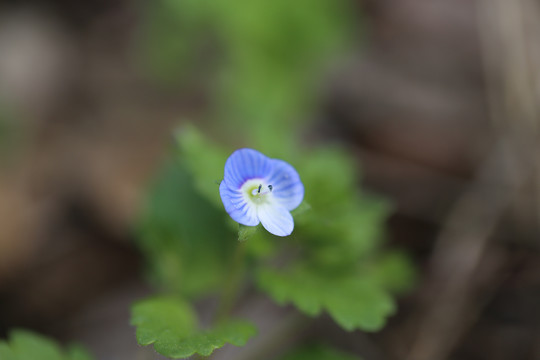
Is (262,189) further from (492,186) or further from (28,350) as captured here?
(492,186)

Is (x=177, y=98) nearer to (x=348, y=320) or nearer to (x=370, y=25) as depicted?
(x=370, y=25)

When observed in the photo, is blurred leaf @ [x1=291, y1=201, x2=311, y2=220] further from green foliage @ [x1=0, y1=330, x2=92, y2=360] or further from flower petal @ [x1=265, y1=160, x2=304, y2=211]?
green foliage @ [x1=0, y1=330, x2=92, y2=360]

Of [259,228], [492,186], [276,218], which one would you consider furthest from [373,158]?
[276,218]

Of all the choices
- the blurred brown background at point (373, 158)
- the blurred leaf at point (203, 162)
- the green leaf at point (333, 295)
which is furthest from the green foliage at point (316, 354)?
the blurred leaf at point (203, 162)

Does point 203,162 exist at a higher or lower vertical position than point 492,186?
lower

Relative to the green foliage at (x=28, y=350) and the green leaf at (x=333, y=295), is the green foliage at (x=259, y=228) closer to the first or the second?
the green leaf at (x=333, y=295)
